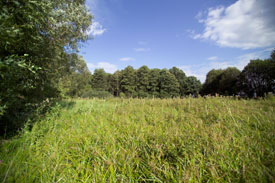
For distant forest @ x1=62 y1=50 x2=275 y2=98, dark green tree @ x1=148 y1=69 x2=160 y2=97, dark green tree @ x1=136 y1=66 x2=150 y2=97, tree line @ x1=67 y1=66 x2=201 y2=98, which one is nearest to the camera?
distant forest @ x1=62 y1=50 x2=275 y2=98

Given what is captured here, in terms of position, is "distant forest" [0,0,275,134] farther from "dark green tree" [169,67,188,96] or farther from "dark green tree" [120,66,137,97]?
"dark green tree" [120,66,137,97]

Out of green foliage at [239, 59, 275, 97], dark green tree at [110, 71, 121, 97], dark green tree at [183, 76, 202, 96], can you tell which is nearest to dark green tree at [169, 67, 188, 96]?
dark green tree at [183, 76, 202, 96]

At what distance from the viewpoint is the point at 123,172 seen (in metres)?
1.55

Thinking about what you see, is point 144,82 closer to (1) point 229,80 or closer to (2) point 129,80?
(2) point 129,80

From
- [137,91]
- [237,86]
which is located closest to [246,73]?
[237,86]

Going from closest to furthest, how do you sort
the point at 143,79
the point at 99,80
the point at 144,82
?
1. the point at 144,82
2. the point at 143,79
3. the point at 99,80

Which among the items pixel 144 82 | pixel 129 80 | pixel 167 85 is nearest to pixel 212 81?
pixel 167 85

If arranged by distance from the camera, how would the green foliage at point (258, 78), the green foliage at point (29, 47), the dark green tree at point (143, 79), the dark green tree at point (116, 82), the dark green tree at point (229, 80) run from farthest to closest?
the dark green tree at point (116, 82) → the dark green tree at point (143, 79) → the dark green tree at point (229, 80) → the green foliage at point (258, 78) → the green foliage at point (29, 47)

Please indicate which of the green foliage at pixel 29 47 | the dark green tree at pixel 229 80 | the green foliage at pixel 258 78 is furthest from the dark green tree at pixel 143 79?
the green foliage at pixel 29 47

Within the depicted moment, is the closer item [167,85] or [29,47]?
[29,47]

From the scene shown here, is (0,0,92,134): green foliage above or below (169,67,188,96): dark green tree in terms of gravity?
below

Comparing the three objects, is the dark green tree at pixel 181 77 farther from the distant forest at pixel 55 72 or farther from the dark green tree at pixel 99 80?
the dark green tree at pixel 99 80

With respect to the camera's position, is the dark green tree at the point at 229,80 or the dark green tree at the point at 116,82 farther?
the dark green tree at the point at 116,82

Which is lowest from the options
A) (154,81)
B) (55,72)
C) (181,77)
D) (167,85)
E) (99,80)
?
(55,72)
